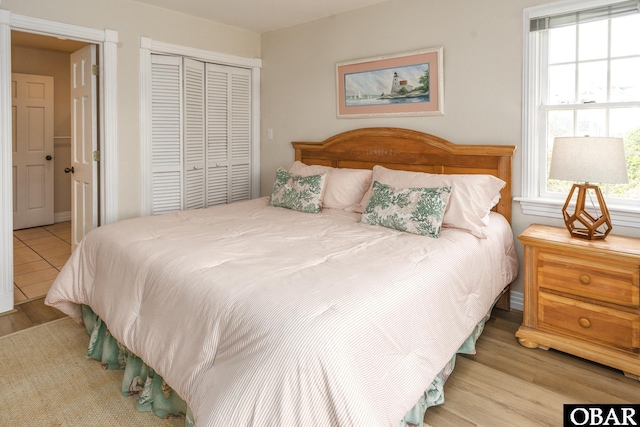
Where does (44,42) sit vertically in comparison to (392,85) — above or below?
above

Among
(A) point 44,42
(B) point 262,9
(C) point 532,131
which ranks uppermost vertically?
(A) point 44,42

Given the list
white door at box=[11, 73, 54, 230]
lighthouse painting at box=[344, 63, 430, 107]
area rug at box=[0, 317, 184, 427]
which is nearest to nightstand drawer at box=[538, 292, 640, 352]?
lighthouse painting at box=[344, 63, 430, 107]

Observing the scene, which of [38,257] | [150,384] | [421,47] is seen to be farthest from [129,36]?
[150,384]

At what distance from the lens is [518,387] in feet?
6.80

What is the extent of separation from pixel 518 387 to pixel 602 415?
0.36 meters

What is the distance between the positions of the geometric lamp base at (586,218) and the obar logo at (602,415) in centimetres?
89

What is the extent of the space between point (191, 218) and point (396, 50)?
6.97ft

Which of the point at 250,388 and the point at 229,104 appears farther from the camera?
the point at 229,104

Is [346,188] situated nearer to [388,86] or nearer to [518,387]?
[388,86]

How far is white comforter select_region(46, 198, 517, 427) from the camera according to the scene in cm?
125

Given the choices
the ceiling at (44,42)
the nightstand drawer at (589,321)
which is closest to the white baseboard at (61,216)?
the ceiling at (44,42)

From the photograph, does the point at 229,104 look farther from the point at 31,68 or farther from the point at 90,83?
the point at 31,68

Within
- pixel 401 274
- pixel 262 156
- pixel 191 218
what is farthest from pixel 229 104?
pixel 401 274

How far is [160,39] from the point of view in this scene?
3650mm
